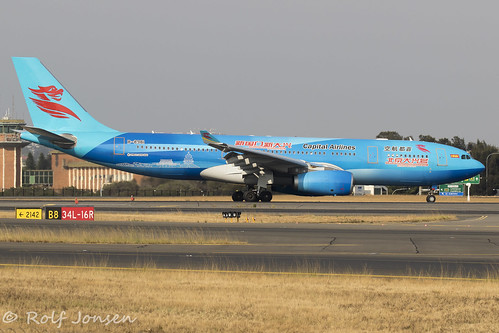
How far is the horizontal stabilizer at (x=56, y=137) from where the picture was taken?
125ft

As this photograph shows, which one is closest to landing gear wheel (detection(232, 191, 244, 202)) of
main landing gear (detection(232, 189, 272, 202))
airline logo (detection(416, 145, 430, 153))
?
main landing gear (detection(232, 189, 272, 202))

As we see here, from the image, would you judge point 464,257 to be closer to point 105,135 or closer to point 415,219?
point 415,219

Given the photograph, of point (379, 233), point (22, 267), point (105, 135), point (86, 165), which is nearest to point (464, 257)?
point (379, 233)

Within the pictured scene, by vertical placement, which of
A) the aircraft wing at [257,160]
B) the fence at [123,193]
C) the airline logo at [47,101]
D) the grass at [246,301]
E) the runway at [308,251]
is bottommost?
the grass at [246,301]

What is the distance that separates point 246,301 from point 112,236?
1027 centimetres

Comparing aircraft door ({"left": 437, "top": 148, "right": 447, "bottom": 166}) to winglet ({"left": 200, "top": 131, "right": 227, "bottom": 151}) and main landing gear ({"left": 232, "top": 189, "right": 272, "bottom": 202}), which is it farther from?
winglet ({"left": 200, "top": 131, "right": 227, "bottom": 151})

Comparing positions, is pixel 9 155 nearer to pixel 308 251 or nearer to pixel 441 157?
pixel 441 157

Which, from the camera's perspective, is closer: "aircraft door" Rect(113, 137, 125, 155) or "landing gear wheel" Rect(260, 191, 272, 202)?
"landing gear wheel" Rect(260, 191, 272, 202)

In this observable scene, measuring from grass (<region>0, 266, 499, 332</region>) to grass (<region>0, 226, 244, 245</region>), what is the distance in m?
5.56

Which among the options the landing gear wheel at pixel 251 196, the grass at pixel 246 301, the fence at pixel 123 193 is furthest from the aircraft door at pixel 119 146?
the grass at pixel 246 301

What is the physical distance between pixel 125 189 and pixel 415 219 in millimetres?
40549

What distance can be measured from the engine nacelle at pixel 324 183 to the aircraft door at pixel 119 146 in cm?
1069

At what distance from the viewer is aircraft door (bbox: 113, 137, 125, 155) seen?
39875 mm

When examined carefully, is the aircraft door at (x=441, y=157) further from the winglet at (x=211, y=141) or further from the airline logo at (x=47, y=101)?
the airline logo at (x=47, y=101)
